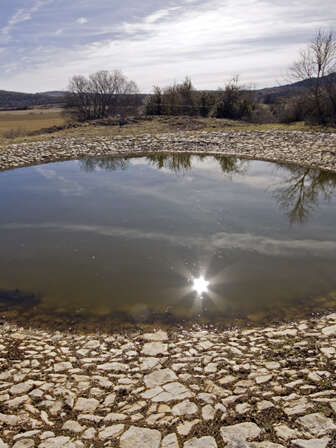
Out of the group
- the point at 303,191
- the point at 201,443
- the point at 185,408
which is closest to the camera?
the point at 201,443

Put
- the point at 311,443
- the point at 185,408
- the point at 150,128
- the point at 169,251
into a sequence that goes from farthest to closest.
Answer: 1. the point at 150,128
2. the point at 169,251
3. the point at 185,408
4. the point at 311,443

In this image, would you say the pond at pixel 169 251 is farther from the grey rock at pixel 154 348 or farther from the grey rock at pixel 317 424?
the grey rock at pixel 317 424

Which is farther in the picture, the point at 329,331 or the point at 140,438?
the point at 329,331

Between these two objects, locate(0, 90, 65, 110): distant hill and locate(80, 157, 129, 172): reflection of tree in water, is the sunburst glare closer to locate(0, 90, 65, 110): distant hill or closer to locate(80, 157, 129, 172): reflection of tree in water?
locate(80, 157, 129, 172): reflection of tree in water

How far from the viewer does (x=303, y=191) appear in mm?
11539

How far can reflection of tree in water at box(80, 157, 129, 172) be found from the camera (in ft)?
51.4

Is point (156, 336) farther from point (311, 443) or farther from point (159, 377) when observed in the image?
point (311, 443)

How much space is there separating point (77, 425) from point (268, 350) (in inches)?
94.8

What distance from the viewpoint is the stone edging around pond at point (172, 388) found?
2857 mm

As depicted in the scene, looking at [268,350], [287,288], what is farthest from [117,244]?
[268,350]

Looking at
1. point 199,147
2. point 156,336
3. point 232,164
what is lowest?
point 156,336

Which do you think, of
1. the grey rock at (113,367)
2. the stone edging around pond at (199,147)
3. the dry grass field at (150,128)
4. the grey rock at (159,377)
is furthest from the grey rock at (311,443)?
the dry grass field at (150,128)

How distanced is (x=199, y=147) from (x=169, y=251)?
1265 centimetres

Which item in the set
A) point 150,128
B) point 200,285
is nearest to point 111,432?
point 200,285
